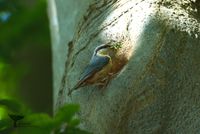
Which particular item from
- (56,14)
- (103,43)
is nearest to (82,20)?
(103,43)

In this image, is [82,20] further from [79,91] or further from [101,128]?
[101,128]

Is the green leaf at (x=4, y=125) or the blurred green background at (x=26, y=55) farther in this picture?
the blurred green background at (x=26, y=55)

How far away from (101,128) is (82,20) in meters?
0.44

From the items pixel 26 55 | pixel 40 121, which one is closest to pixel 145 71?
pixel 40 121

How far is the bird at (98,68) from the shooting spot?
→ 4.38ft

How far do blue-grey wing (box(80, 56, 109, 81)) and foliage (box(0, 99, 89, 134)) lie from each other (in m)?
0.20

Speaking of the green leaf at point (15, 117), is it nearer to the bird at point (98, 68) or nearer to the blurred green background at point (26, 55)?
the bird at point (98, 68)

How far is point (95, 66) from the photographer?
1351 millimetres

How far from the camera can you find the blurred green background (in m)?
3.46

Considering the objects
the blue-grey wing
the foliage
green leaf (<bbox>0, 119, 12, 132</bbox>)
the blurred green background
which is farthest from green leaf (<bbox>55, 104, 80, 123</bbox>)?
the blurred green background

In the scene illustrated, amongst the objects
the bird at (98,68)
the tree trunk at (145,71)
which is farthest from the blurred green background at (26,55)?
A: the bird at (98,68)

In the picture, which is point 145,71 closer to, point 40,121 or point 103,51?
point 103,51

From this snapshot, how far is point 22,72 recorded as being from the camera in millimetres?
3473

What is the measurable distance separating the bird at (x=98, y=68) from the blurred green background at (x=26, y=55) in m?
2.09
